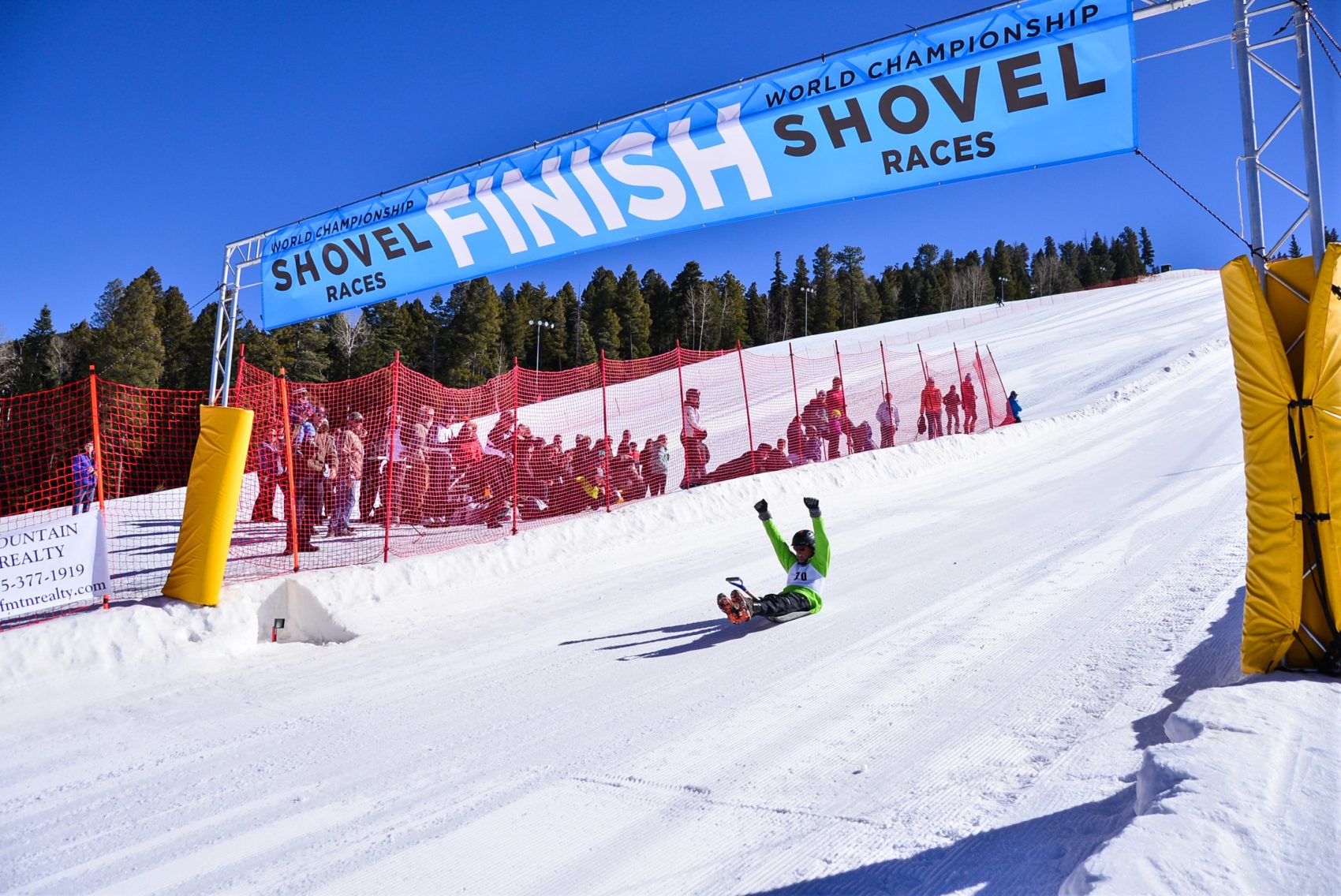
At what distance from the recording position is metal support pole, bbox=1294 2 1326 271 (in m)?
4.64

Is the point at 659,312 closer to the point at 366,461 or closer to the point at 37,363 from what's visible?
the point at 37,363

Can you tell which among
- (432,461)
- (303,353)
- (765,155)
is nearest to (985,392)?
(765,155)

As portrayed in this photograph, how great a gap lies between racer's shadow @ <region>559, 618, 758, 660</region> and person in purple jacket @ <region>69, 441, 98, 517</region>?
6115 millimetres

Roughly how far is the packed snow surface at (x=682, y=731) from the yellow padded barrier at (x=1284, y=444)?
37 cm

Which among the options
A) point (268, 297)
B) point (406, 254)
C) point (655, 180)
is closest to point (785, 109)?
point (655, 180)

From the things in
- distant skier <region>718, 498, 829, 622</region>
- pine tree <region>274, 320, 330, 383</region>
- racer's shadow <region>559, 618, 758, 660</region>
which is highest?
pine tree <region>274, 320, 330, 383</region>

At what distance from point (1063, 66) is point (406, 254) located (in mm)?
7213

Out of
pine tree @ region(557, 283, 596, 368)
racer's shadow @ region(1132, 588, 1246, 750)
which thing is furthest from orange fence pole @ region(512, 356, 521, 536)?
pine tree @ region(557, 283, 596, 368)

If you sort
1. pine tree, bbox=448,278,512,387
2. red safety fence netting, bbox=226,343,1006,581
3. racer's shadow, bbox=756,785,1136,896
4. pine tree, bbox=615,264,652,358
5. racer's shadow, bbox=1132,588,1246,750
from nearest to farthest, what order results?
racer's shadow, bbox=756,785,1136,896
racer's shadow, bbox=1132,588,1246,750
red safety fence netting, bbox=226,343,1006,581
pine tree, bbox=448,278,512,387
pine tree, bbox=615,264,652,358

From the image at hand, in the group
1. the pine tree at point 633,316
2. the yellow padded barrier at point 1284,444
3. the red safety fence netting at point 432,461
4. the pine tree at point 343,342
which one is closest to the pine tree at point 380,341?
the pine tree at point 343,342

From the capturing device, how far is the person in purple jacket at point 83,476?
350 inches

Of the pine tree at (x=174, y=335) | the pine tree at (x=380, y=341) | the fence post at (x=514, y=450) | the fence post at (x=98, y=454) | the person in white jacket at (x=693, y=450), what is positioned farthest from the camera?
the pine tree at (x=380, y=341)

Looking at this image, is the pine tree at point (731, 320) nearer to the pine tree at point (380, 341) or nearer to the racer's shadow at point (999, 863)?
the pine tree at point (380, 341)

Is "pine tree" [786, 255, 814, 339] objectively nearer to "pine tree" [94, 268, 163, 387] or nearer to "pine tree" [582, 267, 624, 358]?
"pine tree" [582, 267, 624, 358]
